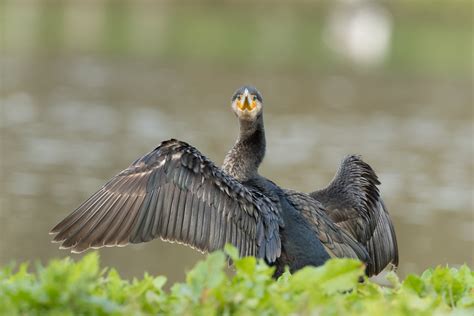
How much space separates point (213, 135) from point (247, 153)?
1466cm

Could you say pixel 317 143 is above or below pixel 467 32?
below

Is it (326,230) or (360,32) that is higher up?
(360,32)

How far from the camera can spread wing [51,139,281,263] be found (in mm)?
6801

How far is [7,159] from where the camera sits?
63.1 ft

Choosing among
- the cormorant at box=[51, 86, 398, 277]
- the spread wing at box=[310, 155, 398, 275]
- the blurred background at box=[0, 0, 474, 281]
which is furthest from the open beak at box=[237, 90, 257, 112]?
the blurred background at box=[0, 0, 474, 281]

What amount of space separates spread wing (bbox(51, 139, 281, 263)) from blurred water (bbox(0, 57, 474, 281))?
5896 millimetres

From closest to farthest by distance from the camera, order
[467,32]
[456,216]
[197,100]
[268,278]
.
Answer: [268,278]
[456,216]
[197,100]
[467,32]

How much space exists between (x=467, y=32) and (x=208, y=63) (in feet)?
74.0

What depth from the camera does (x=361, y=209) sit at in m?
8.12

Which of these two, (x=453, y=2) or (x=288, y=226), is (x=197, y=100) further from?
(x=453, y=2)

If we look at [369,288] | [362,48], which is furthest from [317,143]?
[362,48]

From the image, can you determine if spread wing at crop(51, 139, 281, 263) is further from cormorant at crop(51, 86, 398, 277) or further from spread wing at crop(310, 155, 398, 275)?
spread wing at crop(310, 155, 398, 275)

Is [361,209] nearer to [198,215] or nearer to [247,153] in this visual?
[247,153]

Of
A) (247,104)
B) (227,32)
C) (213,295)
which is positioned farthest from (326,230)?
(227,32)
